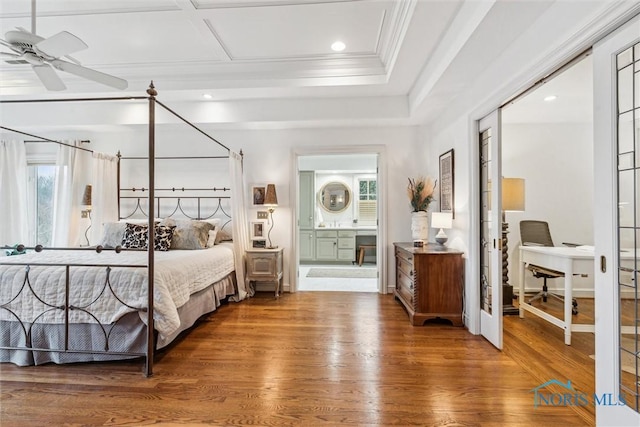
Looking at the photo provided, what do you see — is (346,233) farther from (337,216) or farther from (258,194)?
(258,194)

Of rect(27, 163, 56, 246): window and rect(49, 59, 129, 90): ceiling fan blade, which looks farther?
rect(27, 163, 56, 246): window

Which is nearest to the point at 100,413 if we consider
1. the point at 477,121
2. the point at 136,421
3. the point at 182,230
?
the point at 136,421

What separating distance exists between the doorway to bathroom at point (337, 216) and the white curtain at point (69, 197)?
3.60 meters

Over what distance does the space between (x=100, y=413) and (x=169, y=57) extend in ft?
10.7

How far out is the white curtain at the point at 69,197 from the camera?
13.7ft

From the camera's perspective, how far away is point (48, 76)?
2359mm

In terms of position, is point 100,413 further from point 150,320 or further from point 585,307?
point 585,307

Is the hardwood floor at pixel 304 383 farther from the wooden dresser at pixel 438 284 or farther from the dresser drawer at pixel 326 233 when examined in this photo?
the dresser drawer at pixel 326 233

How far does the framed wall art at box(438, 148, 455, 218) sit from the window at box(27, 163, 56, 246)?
5.76m

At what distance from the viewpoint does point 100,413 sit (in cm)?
181

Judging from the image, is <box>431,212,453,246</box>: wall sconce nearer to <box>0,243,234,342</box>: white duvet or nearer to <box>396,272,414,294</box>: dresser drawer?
<box>396,272,414,294</box>: dresser drawer

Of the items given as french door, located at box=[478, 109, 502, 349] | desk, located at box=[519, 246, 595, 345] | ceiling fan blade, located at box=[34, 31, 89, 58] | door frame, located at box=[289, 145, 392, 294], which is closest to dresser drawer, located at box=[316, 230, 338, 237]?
door frame, located at box=[289, 145, 392, 294]

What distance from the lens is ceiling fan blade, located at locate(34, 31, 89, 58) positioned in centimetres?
194

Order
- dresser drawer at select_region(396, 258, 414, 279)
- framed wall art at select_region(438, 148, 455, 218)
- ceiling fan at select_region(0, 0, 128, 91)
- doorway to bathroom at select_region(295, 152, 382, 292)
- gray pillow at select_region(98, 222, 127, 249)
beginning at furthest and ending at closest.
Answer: doorway to bathroom at select_region(295, 152, 382, 292) < gray pillow at select_region(98, 222, 127, 249) < framed wall art at select_region(438, 148, 455, 218) < dresser drawer at select_region(396, 258, 414, 279) < ceiling fan at select_region(0, 0, 128, 91)
